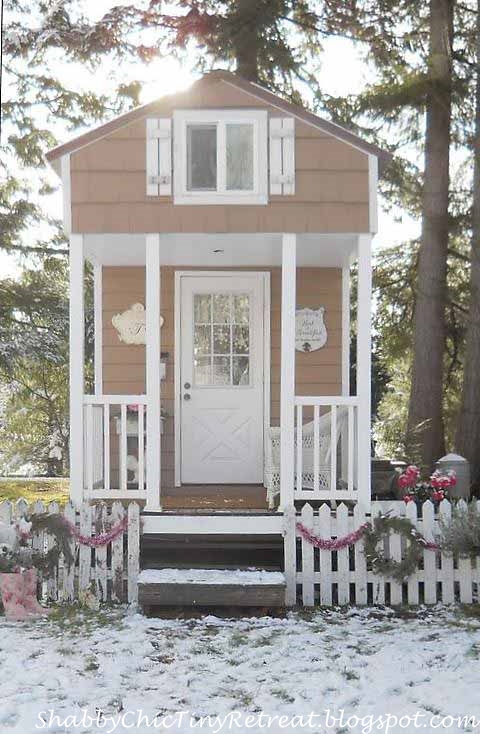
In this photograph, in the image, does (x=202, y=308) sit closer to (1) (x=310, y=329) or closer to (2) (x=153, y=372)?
(1) (x=310, y=329)

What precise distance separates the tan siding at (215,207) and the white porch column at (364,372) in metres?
0.29

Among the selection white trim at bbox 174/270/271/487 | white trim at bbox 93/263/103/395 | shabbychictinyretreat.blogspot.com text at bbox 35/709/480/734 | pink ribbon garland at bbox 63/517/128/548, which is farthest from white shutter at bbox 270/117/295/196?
shabbychictinyretreat.blogspot.com text at bbox 35/709/480/734

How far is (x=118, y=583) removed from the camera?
624cm

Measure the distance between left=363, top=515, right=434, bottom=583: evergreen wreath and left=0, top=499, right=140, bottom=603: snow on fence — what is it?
1809 mm

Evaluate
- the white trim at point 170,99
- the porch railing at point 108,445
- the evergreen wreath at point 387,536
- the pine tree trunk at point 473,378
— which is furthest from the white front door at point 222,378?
the pine tree trunk at point 473,378

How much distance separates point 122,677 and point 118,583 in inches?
68.5

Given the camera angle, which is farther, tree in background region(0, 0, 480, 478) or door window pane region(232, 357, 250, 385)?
tree in background region(0, 0, 480, 478)

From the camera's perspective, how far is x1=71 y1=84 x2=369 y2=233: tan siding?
6.62m

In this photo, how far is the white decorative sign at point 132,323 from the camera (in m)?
8.16

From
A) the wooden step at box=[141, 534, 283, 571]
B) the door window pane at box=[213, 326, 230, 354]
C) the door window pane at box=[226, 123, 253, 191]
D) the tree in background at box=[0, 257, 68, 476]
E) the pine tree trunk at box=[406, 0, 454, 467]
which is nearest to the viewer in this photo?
the wooden step at box=[141, 534, 283, 571]

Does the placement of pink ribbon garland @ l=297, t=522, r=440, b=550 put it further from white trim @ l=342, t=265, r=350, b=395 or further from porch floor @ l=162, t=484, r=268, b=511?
white trim @ l=342, t=265, r=350, b=395

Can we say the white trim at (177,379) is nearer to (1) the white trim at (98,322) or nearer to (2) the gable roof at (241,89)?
(1) the white trim at (98,322)

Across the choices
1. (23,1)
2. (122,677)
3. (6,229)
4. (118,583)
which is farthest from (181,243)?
(23,1)

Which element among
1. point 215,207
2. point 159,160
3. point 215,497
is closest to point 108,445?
point 215,497
